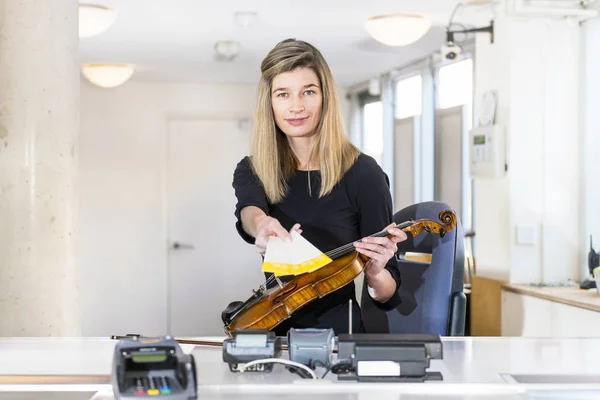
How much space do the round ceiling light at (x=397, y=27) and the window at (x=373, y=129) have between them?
319 cm

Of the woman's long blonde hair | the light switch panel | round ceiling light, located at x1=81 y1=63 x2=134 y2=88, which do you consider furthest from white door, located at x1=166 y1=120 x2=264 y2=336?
the woman's long blonde hair

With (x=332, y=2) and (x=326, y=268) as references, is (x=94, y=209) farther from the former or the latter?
(x=326, y=268)

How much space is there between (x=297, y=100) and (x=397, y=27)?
2914 millimetres

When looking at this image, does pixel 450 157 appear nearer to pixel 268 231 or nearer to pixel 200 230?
pixel 200 230

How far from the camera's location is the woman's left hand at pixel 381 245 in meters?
1.86

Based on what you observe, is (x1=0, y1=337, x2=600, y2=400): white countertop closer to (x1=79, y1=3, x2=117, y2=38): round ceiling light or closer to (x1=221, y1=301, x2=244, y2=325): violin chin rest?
(x1=221, y1=301, x2=244, y2=325): violin chin rest

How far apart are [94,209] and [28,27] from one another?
6.08 m

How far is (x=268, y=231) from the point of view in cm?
177

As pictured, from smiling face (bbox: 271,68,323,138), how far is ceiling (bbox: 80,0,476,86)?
9.79 ft

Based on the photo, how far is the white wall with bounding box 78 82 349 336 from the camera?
335 inches

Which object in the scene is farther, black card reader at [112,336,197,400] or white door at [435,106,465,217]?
white door at [435,106,465,217]

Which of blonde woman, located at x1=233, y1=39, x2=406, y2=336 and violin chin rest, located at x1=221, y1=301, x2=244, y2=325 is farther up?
blonde woman, located at x1=233, y1=39, x2=406, y2=336

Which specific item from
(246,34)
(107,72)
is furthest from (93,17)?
(107,72)

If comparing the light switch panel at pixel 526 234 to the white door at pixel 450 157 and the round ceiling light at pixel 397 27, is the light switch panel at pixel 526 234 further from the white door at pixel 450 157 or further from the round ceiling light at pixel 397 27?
the white door at pixel 450 157
